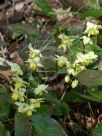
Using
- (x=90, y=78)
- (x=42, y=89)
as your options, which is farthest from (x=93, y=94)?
(x=42, y=89)

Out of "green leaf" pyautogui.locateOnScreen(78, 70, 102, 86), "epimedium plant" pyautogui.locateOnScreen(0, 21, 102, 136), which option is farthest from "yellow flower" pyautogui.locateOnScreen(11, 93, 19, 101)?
"green leaf" pyautogui.locateOnScreen(78, 70, 102, 86)

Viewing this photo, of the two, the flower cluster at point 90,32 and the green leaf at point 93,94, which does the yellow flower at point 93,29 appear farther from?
the green leaf at point 93,94

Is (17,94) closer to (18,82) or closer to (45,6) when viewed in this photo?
(18,82)

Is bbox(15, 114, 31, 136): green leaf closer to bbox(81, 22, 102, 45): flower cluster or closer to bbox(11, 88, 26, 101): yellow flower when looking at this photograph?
bbox(11, 88, 26, 101): yellow flower

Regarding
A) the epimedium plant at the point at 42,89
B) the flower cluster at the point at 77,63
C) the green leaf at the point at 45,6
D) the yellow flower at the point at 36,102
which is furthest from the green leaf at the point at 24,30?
the yellow flower at the point at 36,102

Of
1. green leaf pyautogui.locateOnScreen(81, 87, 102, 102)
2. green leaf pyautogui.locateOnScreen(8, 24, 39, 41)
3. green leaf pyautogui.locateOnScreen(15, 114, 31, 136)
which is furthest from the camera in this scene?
green leaf pyautogui.locateOnScreen(8, 24, 39, 41)

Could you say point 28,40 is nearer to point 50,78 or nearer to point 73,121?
point 50,78

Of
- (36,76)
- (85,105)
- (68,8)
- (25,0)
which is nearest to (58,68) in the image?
(36,76)
